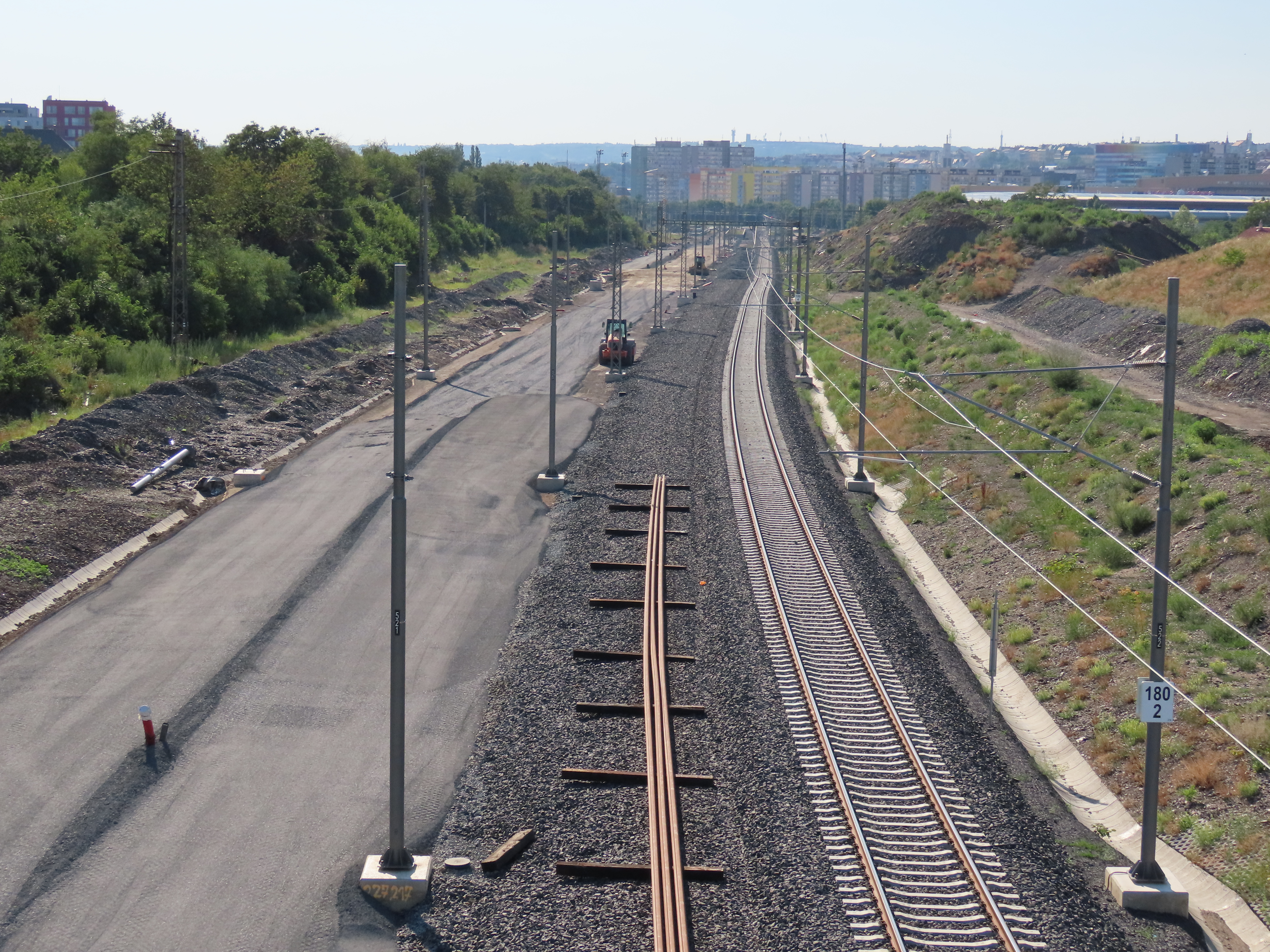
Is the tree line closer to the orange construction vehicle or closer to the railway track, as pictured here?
the orange construction vehicle

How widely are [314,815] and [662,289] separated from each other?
82.8 m

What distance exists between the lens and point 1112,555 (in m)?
20.8

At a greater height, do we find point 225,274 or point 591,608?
point 225,274

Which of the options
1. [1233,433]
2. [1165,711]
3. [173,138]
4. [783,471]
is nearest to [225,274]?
[173,138]

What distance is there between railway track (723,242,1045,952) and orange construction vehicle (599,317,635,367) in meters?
23.4

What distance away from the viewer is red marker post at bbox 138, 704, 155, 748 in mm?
13648

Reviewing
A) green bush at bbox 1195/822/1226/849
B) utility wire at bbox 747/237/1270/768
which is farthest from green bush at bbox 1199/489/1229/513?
green bush at bbox 1195/822/1226/849

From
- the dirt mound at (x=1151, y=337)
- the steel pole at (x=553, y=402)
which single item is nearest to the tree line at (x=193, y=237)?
the steel pole at (x=553, y=402)

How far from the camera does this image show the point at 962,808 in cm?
1300

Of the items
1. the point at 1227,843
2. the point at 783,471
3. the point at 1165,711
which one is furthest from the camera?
the point at 783,471

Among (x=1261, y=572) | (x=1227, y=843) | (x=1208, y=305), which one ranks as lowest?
(x=1227, y=843)

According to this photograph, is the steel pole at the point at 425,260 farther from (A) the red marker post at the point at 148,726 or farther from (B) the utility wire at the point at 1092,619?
(A) the red marker post at the point at 148,726

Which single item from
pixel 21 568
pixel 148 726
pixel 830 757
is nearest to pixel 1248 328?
pixel 830 757

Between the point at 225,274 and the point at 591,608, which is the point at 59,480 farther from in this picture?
the point at 225,274
